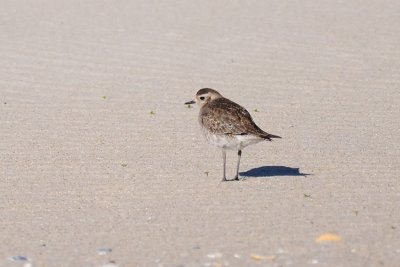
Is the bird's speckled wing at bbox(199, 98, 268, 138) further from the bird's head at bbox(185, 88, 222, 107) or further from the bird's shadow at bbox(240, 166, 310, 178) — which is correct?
the bird's shadow at bbox(240, 166, 310, 178)

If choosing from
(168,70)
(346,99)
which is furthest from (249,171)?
(168,70)

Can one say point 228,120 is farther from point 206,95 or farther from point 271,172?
point 206,95

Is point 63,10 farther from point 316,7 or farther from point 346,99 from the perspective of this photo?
point 346,99

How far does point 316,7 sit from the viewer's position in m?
18.8

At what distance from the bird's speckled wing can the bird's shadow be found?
0.53m

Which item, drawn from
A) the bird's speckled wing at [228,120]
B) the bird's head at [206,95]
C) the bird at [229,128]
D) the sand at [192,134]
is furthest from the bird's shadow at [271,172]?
the bird's head at [206,95]

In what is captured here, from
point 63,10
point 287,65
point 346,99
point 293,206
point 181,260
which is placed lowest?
point 181,260

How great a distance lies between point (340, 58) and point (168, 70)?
2.89 metres

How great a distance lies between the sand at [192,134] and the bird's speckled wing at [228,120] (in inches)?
19.5

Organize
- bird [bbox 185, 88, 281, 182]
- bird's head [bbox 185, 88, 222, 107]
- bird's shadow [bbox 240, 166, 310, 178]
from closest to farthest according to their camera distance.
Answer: bird [bbox 185, 88, 281, 182] → bird's shadow [bbox 240, 166, 310, 178] → bird's head [bbox 185, 88, 222, 107]

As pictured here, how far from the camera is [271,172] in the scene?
9.65m

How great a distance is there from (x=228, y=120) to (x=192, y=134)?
204 cm

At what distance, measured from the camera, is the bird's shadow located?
9.52 metres

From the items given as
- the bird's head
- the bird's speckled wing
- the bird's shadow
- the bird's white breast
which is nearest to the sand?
the bird's shadow
